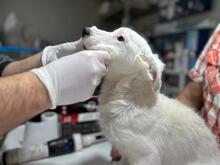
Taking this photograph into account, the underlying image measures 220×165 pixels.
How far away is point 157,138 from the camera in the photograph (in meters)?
0.58

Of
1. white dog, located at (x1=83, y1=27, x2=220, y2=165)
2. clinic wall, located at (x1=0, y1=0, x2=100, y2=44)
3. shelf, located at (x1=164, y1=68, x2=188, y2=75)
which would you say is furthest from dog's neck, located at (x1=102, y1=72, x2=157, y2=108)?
clinic wall, located at (x1=0, y1=0, x2=100, y2=44)

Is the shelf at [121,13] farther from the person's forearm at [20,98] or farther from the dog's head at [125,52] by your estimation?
the person's forearm at [20,98]

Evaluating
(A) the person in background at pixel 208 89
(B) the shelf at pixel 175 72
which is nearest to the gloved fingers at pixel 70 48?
(A) the person in background at pixel 208 89

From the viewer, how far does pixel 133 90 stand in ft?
1.93

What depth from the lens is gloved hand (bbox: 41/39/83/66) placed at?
2.03ft

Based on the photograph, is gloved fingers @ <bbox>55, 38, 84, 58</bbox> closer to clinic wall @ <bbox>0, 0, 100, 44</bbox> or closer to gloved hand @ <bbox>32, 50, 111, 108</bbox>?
gloved hand @ <bbox>32, 50, 111, 108</bbox>

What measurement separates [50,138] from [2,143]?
0.54 ft

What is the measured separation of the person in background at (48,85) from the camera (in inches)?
16.2

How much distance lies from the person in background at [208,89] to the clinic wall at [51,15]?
165 cm

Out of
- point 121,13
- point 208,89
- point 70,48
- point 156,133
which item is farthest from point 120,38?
point 121,13

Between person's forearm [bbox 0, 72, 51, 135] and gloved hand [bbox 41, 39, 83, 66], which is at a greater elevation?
gloved hand [bbox 41, 39, 83, 66]

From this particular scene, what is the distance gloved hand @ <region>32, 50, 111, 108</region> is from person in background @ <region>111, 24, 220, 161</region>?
0.29 m

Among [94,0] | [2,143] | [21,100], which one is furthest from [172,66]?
[94,0]

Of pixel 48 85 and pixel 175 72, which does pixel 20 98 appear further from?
pixel 175 72
